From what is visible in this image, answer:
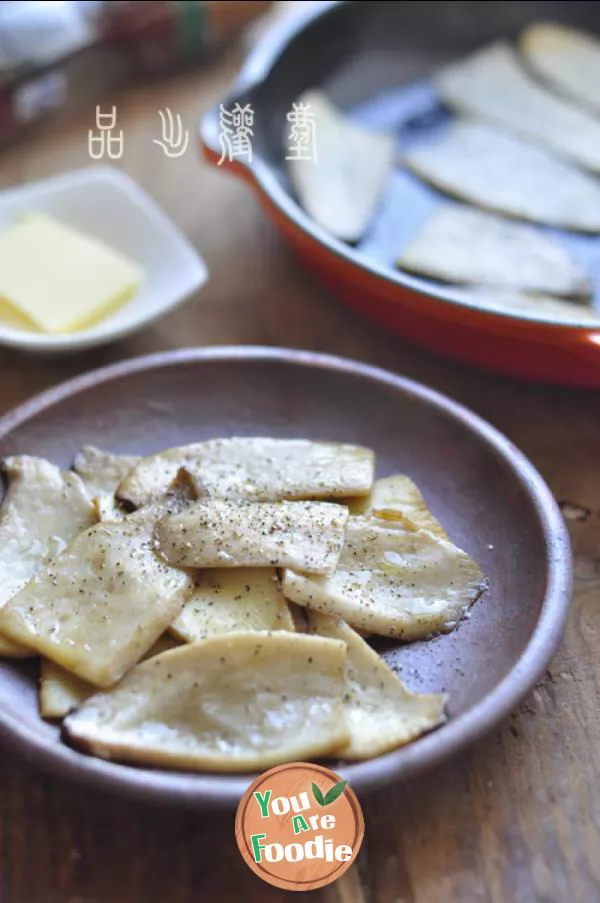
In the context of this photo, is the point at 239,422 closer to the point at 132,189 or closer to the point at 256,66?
the point at 132,189

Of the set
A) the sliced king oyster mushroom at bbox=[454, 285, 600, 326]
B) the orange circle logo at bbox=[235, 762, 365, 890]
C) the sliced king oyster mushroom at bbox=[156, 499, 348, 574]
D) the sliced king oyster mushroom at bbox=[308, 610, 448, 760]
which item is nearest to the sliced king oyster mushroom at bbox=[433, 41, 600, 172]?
the sliced king oyster mushroom at bbox=[454, 285, 600, 326]

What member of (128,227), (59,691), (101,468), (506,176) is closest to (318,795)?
(59,691)

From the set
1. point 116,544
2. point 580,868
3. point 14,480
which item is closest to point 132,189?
point 14,480

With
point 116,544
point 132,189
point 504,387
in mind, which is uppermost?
point 132,189

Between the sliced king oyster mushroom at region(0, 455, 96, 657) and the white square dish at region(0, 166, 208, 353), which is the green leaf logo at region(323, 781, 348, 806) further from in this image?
the white square dish at region(0, 166, 208, 353)

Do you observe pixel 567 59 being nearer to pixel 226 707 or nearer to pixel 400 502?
pixel 400 502
